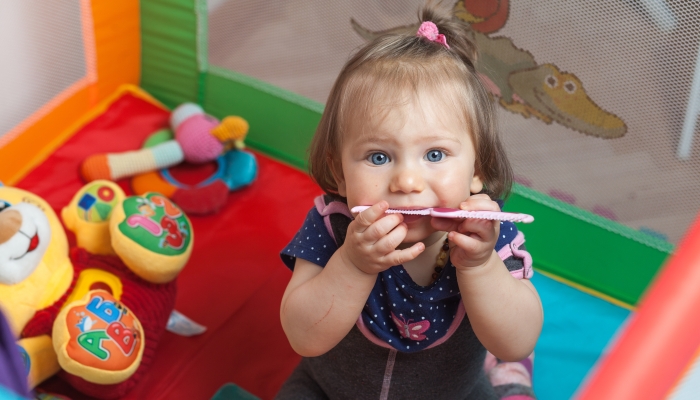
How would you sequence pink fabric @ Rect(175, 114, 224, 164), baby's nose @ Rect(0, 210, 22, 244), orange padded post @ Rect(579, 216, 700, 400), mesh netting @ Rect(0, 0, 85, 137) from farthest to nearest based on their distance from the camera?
1. pink fabric @ Rect(175, 114, 224, 164)
2. mesh netting @ Rect(0, 0, 85, 137)
3. baby's nose @ Rect(0, 210, 22, 244)
4. orange padded post @ Rect(579, 216, 700, 400)

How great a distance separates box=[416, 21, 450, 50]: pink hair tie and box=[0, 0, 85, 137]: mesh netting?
70cm

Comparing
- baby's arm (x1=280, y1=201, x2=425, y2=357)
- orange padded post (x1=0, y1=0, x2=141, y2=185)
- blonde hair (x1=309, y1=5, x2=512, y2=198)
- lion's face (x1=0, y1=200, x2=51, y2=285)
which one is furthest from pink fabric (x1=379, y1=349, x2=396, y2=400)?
orange padded post (x1=0, y1=0, x2=141, y2=185)

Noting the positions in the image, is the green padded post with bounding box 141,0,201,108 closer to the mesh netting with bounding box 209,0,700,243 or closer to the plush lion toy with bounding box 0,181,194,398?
the mesh netting with bounding box 209,0,700,243

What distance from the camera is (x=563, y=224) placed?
3.37 ft

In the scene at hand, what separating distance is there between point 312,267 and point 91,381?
314 millimetres

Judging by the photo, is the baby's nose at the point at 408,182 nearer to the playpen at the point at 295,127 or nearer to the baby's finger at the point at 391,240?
the baby's finger at the point at 391,240

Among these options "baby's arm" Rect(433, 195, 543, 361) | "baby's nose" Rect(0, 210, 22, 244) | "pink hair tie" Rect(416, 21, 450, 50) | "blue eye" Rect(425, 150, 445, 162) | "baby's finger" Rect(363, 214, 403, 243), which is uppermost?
"pink hair tie" Rect(416, 21, 450, 50)

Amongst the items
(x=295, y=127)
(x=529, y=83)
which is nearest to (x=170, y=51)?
(x=295, y=127)

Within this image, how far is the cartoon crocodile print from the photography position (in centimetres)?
90

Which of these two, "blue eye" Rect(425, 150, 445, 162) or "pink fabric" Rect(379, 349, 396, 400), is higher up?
"blue eye" Rect(425, 150, 445, 162)

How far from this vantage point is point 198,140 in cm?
118

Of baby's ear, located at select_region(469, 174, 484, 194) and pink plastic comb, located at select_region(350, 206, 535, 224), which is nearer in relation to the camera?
pink plastic comb, located at select_region(350, 206, 535, 224)

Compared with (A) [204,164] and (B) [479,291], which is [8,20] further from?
(B) [479,291]

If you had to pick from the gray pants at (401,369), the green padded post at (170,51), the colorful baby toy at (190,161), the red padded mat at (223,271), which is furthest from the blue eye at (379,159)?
the green padded post at (170,51)
